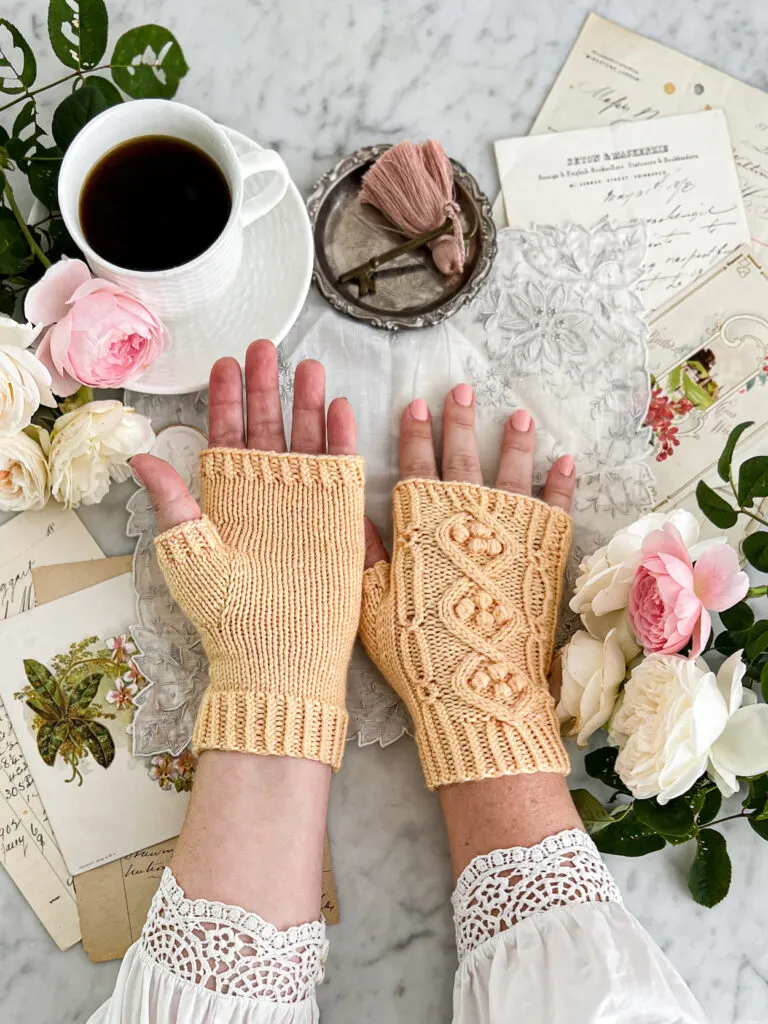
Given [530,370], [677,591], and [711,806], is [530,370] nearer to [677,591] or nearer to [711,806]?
[677,591]

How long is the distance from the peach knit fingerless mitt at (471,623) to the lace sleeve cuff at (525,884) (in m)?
0.06

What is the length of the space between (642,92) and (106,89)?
1.76 ft

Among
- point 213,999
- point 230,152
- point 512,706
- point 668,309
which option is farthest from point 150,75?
point 213,999

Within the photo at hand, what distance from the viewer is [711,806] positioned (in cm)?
76

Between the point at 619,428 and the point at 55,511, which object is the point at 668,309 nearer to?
the point at 619,428

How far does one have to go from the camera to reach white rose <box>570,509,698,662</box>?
701 millimetres

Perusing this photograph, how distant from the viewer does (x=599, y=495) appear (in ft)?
2.71

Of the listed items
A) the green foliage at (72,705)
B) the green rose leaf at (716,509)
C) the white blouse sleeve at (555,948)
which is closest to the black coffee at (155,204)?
the green foliage at (72,705)

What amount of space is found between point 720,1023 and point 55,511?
770 millimetres

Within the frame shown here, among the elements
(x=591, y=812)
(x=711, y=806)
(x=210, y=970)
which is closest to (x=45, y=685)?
(x=210, y=970)

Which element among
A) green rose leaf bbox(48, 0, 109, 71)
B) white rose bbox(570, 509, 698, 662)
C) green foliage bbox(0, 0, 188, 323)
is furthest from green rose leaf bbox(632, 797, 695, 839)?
green rose leaf bbox(48, 0, 109, 71)

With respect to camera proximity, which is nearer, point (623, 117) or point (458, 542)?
point (458, 542)

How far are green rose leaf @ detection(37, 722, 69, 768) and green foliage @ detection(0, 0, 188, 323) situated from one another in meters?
0.38

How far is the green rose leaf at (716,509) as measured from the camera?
0.72 meters
